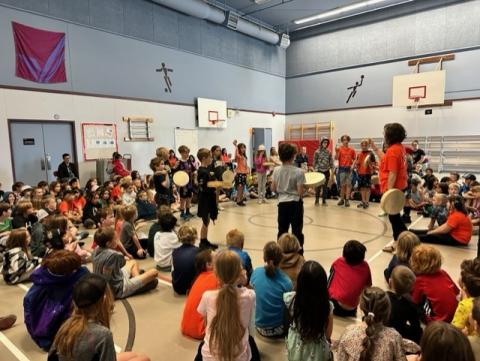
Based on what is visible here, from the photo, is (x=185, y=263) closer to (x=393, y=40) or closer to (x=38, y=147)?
(x=38, y=147)

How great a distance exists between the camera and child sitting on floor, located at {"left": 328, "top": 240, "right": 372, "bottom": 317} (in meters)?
2.85

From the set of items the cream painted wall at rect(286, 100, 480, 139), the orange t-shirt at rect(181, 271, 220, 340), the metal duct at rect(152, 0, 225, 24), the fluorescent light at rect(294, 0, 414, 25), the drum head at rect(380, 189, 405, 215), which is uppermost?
the fluorescent light at rect(294, 0, 414, 25)

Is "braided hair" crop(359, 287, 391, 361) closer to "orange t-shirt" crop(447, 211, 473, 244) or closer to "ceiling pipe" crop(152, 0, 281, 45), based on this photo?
"orange t-shirt" crop(447, 211, 473, 244)

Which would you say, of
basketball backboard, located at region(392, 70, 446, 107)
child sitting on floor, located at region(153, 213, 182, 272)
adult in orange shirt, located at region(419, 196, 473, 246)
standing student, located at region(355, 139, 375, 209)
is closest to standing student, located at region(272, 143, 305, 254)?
child sitting on floor, located at region(153, 213, 182, 272)

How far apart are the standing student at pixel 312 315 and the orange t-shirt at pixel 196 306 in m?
0.84

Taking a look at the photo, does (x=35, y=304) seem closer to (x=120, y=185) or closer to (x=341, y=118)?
(x=120, y=185)

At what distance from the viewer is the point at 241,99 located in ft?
45.5

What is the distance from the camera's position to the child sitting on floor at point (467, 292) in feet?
7.00

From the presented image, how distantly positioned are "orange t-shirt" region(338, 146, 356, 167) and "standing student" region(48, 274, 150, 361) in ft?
23.8

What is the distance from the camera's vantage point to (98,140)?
368 inches

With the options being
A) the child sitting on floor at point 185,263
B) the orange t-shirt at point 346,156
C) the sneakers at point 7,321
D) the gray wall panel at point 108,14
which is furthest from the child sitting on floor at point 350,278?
the gray wall panel at point 108,14

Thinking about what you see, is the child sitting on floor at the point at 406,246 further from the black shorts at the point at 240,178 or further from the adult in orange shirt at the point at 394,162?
the black shorts at the point at 240,178

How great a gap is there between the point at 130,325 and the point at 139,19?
32.1 feet

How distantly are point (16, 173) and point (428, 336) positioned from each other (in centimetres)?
910
